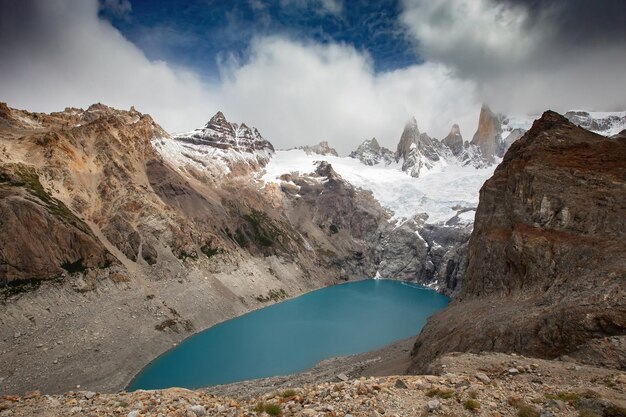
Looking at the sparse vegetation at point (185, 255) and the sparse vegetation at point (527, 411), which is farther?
the sparse vegetation at point (185, 255)

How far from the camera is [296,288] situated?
139 metres

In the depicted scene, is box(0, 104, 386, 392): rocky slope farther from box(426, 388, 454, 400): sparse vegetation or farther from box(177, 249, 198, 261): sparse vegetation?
box(426, 388, 454, 400): sparse vegetation

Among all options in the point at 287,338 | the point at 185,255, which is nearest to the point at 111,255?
the point at 185,255

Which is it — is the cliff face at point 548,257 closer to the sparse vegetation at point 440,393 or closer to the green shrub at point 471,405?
the sparse vegetation at point 440,393

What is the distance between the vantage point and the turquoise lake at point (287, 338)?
212ft

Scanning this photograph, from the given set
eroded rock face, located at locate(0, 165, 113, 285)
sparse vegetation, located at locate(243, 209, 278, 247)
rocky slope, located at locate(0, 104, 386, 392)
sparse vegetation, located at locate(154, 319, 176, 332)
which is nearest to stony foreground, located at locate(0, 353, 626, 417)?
rocky slope, located at locate(0, 104, 386, 392)

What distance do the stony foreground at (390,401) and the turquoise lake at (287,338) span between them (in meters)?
45.8

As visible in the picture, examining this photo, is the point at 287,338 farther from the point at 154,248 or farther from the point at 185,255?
the point at 154,248

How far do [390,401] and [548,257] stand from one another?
37062 mm

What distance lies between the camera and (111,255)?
88.6m

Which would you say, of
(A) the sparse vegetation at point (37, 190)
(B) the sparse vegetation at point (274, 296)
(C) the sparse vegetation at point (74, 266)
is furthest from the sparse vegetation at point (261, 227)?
(C) the sparse vegetation at point (74, 266)

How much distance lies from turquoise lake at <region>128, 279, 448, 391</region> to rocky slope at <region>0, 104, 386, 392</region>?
4.15 meters

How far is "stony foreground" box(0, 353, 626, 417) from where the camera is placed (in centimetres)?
1395

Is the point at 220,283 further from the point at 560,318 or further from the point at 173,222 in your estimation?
the point at 560,318
